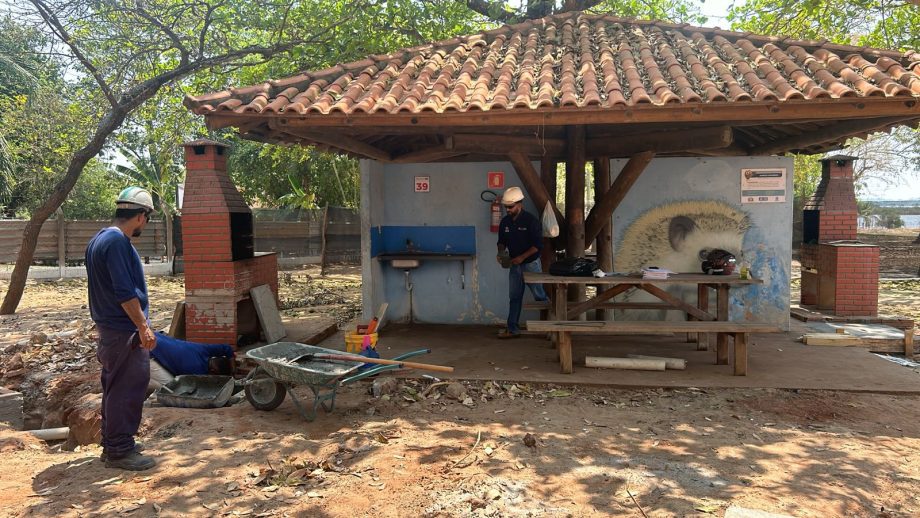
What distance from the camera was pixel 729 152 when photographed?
909 cm

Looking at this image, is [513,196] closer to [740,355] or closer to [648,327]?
[648,327]

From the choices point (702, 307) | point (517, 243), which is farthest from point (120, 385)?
point (702, 307)

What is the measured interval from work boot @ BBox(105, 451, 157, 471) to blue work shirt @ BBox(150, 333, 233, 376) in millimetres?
2252

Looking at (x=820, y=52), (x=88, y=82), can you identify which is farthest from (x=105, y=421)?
(x=88, y=82)

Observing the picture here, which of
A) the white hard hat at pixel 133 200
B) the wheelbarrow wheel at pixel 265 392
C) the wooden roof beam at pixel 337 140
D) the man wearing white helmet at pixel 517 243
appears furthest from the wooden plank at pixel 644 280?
the white hard hat at pixel 133 200

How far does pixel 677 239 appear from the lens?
28.9 ft

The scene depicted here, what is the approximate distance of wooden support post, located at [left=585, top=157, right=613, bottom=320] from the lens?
867cm

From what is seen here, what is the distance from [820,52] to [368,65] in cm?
558

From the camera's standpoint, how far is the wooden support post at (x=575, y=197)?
7.95 meters

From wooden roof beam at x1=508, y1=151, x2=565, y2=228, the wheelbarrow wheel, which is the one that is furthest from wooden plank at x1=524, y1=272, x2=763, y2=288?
the wheelbarrow wheel

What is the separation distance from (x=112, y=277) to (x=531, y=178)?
5.13 meters

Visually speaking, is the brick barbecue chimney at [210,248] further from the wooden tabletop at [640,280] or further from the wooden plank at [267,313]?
the wooden tabletop at [640,280]

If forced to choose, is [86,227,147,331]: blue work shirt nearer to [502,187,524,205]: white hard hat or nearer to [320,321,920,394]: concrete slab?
[320,321,920,394]: concrete slab

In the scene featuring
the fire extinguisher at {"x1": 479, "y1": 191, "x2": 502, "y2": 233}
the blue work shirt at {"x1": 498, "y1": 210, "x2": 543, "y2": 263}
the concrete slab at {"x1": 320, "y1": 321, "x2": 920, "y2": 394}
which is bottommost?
the concrete slab at {"x1": 320, "y1": 321, "x2": 920, "y2": 394}
